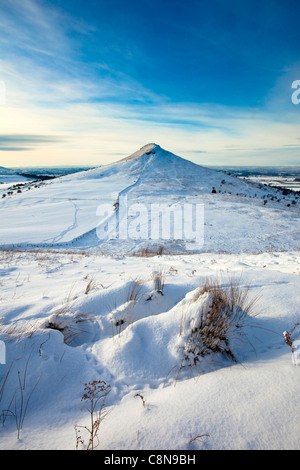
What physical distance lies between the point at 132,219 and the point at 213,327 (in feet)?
43.9

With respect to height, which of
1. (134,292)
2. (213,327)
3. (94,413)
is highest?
(213,327)

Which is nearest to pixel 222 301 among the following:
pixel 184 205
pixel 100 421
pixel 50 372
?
pixel 100 421

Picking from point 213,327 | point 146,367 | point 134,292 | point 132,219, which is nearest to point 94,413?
point 146,367

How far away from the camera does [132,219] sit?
15.1 m

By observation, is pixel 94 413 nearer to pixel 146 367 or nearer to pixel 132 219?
pixel 146 367

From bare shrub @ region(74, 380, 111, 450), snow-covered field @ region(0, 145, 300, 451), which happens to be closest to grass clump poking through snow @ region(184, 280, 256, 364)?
snow-covered field @ region(0, 145, 300, 451)

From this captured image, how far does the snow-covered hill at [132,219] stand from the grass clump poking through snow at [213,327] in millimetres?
7525

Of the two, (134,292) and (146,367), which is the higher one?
(134,292)

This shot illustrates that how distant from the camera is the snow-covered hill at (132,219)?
1088 cm

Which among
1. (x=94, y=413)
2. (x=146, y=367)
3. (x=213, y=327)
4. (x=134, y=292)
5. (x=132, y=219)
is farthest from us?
(x=132, y=219)

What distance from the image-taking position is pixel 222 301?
236cm

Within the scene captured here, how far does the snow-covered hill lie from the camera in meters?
10.9

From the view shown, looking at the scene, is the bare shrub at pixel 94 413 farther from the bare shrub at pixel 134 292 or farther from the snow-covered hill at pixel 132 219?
the snow-covered hill at pixel 132 219

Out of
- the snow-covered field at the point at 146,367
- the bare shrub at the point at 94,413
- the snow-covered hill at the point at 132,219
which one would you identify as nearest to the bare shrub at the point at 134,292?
the snow-covered field at the point at 146,367
